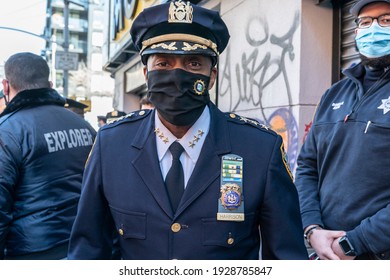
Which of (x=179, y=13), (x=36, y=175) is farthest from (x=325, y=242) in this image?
(x=36, y=175)

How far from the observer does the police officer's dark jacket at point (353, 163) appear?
75.8 inches

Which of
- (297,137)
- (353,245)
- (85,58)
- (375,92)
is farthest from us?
(85,58)

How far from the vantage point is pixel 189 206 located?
1543 mm

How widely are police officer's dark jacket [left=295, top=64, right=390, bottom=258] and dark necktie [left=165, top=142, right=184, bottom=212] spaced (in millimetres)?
885

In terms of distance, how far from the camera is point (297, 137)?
14.3ft

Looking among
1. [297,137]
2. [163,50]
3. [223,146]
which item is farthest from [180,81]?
[297,137]

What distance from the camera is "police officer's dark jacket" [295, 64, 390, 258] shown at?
192 centimetres

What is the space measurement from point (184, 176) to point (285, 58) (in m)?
3.37

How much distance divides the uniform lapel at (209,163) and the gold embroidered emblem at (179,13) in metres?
0.41

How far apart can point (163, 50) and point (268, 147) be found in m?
0.54

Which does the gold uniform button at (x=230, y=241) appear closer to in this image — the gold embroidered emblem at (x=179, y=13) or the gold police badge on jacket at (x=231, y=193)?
the gold police badge on jacket at (x=231, y=193)

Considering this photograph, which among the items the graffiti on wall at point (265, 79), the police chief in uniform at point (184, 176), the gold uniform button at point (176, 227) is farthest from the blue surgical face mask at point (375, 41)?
the graffiti on wall at point (265, 79)

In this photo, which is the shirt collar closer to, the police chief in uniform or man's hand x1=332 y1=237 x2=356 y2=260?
the police chief in uniform

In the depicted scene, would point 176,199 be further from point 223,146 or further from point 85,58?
point 85,58
